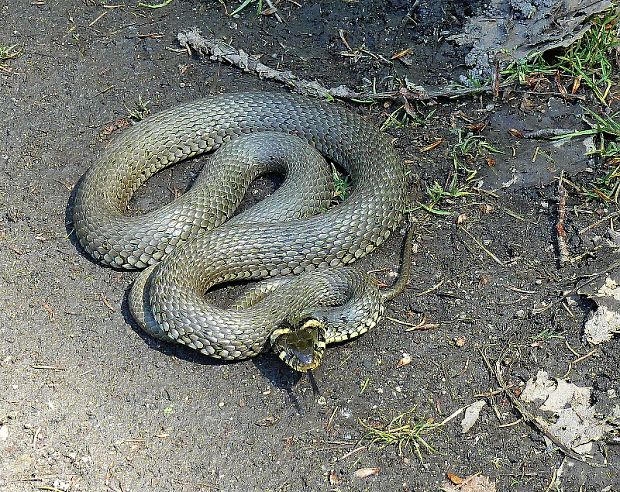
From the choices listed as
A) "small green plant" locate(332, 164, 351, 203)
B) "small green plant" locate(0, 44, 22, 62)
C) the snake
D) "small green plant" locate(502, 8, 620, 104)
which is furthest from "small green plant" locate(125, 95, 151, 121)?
"small green plant" locate(502, 8, 620, 104)

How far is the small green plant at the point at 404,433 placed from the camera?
5523 mm

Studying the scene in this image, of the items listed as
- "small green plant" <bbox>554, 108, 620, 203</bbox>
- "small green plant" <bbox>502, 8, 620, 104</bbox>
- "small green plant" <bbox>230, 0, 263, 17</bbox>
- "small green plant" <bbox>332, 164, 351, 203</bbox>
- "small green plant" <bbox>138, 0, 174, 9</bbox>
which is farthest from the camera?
"small green plant" <bbox>138, 0, 174, 9</bbox>

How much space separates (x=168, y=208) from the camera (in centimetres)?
697

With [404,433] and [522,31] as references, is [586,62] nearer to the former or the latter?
[522,31]

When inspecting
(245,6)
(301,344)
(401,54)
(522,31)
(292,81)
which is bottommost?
(301,344)

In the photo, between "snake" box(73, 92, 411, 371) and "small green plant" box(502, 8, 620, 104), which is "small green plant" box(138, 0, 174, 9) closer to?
"snake" box(73, 92, 411, 371)

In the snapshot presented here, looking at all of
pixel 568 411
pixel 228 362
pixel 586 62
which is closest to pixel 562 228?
pixel 568 411

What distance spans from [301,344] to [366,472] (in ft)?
3.45

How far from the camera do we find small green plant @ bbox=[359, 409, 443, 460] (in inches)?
217

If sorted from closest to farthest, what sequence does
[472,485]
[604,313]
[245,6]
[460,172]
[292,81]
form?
[472,485] → [604,313] → [460,172] → [292,81] → [245,6]

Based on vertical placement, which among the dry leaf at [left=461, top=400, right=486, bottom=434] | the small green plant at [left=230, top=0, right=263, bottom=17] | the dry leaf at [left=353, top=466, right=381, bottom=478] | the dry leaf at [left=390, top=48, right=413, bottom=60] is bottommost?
the dry leaf at [left=353, top=466, right=381, bottom=478]

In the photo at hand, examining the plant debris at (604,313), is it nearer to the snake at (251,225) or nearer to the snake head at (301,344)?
the snake at (251,225)

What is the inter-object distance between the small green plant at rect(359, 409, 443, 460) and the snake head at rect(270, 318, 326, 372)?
61 centimetres

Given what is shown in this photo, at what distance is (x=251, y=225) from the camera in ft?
22.3
